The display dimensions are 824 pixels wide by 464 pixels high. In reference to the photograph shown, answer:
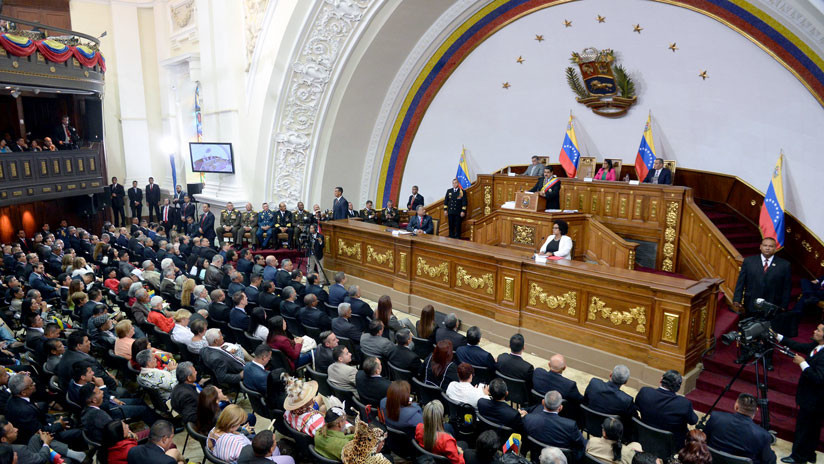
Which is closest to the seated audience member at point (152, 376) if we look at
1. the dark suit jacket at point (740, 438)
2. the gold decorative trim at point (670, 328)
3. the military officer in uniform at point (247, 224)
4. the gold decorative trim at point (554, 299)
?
the gold decorative trim at point (554, 299)

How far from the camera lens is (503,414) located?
386 centimetres

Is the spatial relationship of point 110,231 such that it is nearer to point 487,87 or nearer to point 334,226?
point 334,226

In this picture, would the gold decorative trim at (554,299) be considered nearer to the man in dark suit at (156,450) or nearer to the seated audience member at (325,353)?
the seated audience member at (325,353)

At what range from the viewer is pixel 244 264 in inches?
338

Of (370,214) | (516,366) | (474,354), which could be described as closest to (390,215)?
(370,214)

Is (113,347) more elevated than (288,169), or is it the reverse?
(288,169)

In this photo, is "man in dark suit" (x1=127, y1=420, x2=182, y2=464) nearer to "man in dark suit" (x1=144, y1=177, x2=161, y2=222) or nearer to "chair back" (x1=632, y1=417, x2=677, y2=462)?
"chair back" (x1=632, y1=417, x2=677, y2=462)

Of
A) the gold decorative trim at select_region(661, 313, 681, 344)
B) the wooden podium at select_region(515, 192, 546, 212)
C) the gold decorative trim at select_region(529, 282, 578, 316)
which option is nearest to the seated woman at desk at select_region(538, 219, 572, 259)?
the gold decorative trim at select_region(529, 282, 578, 316)

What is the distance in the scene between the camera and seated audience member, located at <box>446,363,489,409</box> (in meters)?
4.13

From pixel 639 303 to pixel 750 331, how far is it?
135 centimetres

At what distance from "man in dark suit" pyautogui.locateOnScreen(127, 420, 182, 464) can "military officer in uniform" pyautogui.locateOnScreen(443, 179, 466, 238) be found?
8876mm

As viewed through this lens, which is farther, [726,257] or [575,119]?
[575,119]

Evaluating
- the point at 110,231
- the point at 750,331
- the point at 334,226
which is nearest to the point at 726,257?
the point at 750,331

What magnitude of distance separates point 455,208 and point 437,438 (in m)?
8.57
